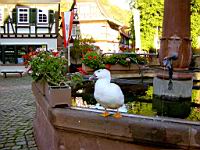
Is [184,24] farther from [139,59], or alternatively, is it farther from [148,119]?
[139,59]

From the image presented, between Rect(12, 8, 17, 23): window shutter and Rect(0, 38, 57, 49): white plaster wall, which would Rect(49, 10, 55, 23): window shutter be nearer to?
Rect(0, 38, 57, 49): white plaster wall

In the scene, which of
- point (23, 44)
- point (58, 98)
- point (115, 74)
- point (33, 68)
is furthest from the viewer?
point (23, 44)

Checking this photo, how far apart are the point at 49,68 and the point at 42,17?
27.5 metres

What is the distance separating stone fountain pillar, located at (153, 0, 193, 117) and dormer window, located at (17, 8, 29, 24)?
24.1 m

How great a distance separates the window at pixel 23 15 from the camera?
31.7 meters

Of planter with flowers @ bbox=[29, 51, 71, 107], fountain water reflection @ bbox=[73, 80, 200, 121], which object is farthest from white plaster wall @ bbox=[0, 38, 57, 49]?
planter with flowers @ bbox=[29, 51, 71, 107]

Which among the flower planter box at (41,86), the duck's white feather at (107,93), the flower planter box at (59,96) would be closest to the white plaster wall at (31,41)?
the flower planter box at (41,86)

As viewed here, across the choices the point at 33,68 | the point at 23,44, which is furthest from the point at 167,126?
the point at 23,44

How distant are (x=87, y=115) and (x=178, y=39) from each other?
5.30m

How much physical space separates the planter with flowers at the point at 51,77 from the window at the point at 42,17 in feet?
86.3

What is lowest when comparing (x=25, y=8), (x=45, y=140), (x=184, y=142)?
(x=45, y=140)

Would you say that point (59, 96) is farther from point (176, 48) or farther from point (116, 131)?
point (176, 48)

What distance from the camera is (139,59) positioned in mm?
16578

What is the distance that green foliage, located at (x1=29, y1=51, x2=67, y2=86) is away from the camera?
17.0 feet
